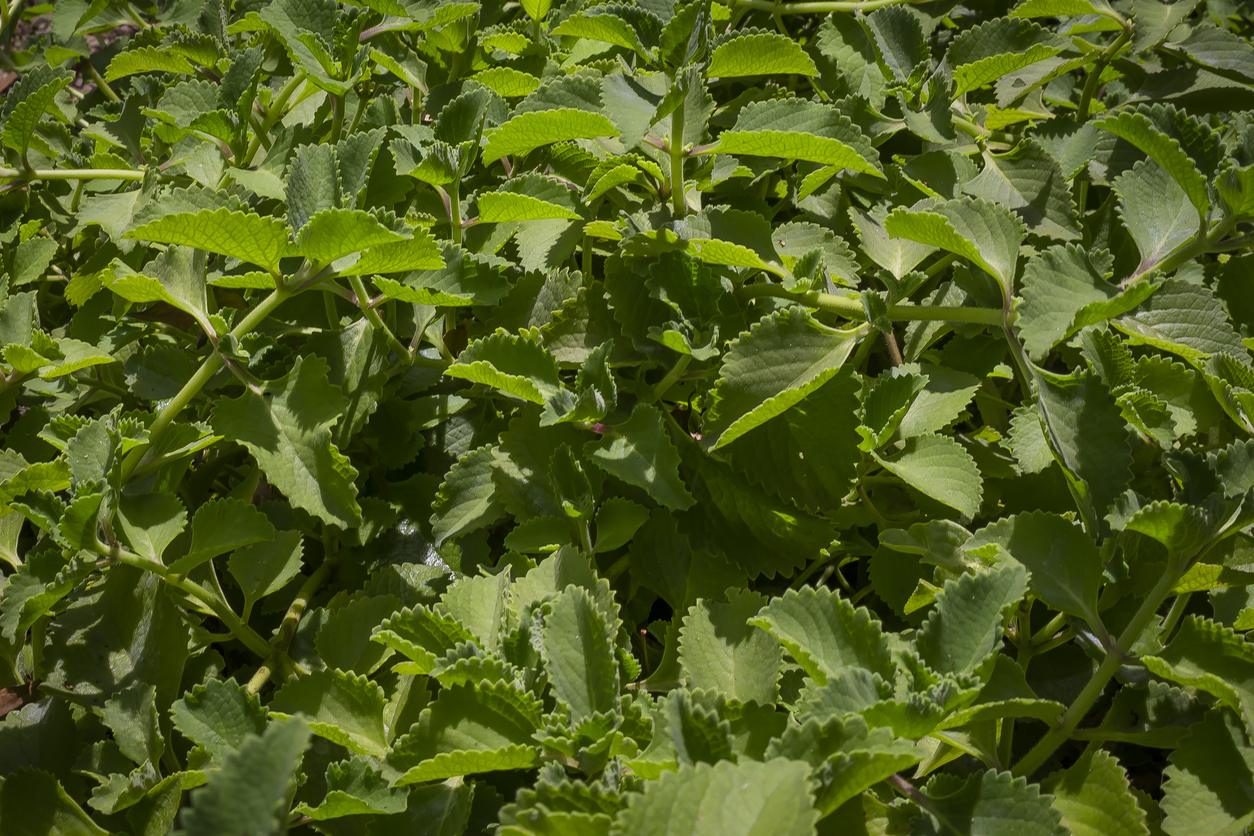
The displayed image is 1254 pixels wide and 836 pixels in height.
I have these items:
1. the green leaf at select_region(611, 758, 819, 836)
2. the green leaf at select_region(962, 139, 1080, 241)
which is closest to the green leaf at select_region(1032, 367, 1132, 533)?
the green leaf at select_region(962, 139, 1080, 241)

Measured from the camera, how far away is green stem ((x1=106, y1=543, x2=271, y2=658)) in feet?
3.70

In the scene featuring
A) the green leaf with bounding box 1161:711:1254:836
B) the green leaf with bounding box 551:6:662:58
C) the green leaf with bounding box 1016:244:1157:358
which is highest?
the green leaf with bounding box 551:6:662:58

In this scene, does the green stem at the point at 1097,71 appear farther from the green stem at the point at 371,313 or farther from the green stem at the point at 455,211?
the green stem at the point at 371,313

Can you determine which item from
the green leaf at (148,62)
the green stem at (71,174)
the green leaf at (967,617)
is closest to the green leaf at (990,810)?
the green leaf at (967,617)

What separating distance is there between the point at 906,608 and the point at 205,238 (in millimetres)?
956

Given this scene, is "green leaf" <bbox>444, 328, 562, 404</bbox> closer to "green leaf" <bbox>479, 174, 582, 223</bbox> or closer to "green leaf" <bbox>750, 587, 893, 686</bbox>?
"green leaf" <bbox>479, 174, 582, 223</bbox>

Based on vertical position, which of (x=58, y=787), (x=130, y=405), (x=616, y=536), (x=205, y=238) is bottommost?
(x=58, y=787)

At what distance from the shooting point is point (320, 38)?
1423 mm

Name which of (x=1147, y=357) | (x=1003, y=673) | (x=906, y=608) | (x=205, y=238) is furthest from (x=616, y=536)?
(x=1147, y=357)

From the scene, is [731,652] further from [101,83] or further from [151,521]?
[101,83]

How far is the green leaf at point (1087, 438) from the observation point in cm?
101

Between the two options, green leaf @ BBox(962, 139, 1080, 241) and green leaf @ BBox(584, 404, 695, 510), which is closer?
green leaf @ BBox(584, 404, 695, 510)

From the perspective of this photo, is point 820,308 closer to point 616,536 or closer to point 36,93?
point 616,536

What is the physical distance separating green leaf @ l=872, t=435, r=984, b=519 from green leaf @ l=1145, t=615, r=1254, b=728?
242mm
